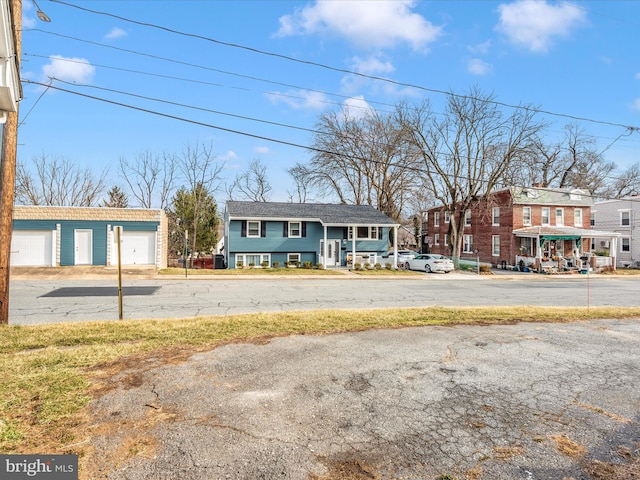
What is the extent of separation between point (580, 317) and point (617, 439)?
779cm

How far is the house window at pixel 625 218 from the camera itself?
39406 mm

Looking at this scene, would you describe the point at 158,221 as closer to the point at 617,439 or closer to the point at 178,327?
the point at 178,327

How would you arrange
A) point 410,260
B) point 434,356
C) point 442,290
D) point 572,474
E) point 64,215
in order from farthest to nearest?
point 410,260 → point 64,215 → point 442,290 → point 434,356 → point 572,474

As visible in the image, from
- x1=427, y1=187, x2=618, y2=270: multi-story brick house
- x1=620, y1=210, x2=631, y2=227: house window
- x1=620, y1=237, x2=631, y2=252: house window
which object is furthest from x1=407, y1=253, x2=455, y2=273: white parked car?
x1=620, y1=210, x2=631, y2=227: house window

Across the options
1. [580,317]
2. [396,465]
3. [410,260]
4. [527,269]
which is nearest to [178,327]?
[396,465]

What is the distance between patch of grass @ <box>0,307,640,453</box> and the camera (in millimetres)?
3719

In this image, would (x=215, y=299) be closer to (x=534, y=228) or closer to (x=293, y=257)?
(x=293, y=257)

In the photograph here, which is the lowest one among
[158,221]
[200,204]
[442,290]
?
[442,290]

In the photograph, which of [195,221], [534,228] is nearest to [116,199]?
[195,221]

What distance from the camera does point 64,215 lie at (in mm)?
25000

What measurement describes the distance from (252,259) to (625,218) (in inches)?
1524

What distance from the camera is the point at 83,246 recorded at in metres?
25.3

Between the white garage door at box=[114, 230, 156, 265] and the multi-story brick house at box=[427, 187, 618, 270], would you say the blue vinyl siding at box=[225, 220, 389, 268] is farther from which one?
the multi-story brick house at box=[427, 187, 618, 270]

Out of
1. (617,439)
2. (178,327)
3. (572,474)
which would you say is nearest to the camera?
(572,474)
